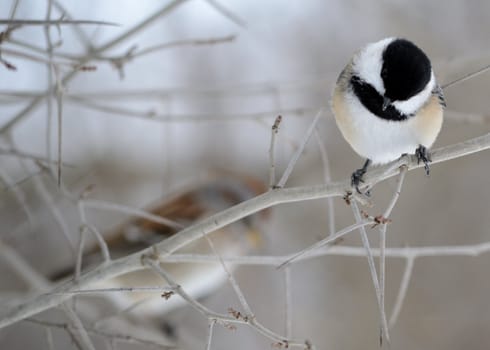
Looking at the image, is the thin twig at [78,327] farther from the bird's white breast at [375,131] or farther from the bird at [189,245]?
the bird at [189,245]

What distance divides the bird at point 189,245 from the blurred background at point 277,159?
16 centimetres

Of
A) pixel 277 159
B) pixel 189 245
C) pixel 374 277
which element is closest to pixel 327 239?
pixel 374 277

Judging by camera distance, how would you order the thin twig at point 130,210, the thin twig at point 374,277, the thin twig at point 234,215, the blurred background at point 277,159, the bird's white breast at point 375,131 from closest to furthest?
1. the thin twig at point 374,277
2. the thin twig at point 234,215
3. the thin twig at point 130,210
4. the bird's white breast at point 375,131
5. the blurred background at point 277,159

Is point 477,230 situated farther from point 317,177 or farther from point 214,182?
point 214,182

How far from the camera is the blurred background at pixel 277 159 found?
9.20 ft

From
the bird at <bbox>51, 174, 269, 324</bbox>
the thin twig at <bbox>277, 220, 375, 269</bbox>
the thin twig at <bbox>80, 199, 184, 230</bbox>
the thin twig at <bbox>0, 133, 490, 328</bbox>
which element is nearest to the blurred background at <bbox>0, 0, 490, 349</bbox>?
the bird at <bbox>51, 174, 269, 324</bbox>

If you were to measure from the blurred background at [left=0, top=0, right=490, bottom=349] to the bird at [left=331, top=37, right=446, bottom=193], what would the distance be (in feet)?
3.76

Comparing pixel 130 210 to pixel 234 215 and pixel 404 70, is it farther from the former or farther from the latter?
pixel 404 70

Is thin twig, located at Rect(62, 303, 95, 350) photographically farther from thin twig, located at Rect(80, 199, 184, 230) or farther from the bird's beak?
the bird's beak

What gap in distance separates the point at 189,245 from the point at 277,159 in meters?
0.87

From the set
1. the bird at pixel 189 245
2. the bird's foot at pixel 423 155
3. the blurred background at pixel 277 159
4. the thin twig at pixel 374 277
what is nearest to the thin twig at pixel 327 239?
the thin twig at pixel 374 277

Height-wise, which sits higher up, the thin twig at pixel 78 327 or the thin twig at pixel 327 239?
the thin twig at pixel 327 239

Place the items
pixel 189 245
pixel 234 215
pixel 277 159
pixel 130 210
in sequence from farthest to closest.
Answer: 1. pixel 277 159
2. pixel 189 245
3. pixel 130 210
4. pixel 234 215

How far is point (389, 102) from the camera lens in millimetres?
1446
